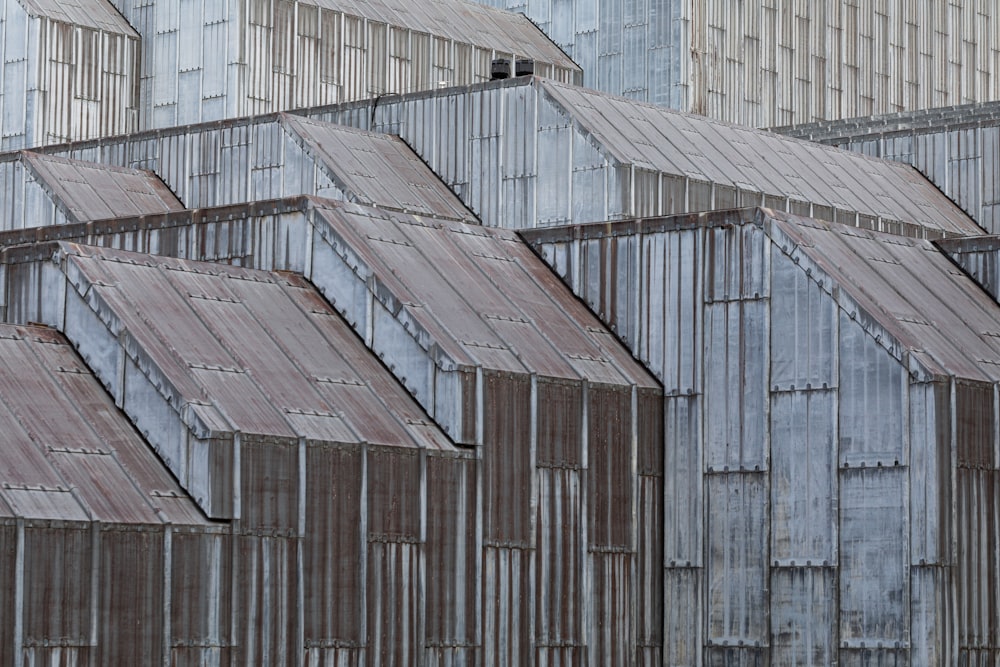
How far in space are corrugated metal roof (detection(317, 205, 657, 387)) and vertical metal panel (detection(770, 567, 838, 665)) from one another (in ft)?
19.8

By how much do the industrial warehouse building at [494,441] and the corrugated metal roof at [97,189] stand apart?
6.78 metres

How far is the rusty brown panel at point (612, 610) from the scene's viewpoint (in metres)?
46.1

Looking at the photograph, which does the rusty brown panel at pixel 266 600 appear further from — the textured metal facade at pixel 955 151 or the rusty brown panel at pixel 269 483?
the textured metal facade at pixel 955 151

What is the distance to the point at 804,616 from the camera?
147ft

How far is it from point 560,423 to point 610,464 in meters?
1.83

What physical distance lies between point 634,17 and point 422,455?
4402 centimetres

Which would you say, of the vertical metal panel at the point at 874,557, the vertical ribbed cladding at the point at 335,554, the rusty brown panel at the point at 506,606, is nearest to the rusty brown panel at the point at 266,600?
the vertical ribbed cladding at the point at 335,554

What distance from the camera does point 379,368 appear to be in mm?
45188

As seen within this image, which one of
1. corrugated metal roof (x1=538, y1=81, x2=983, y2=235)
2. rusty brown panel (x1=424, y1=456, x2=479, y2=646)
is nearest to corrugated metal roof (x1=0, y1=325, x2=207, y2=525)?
rusty brown panel (x1=424, y1=456, x2=479, y2=646)

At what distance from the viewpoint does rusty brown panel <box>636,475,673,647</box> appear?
47.2 m

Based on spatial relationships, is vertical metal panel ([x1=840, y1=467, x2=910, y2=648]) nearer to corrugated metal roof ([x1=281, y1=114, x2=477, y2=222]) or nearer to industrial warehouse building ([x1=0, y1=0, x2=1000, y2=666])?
industrial warehouse building ([x1=0, y1=0, x2=1000, y2=666])

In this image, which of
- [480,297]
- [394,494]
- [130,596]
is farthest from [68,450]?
[480,297]

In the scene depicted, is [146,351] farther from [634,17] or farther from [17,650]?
[634,17]

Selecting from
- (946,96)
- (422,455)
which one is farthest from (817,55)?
(422,455)
